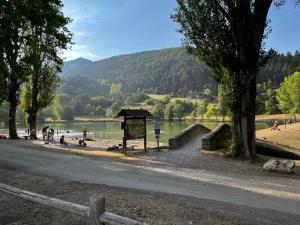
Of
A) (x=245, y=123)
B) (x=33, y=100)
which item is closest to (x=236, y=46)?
(x=245, y=123)

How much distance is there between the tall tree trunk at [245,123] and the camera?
61.6ft

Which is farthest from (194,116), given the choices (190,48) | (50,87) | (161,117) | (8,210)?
(8,210)

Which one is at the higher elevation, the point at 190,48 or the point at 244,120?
the point at 190,48

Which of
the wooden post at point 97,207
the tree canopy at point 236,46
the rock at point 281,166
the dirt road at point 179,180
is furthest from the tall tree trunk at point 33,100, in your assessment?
the wooden post at point 97,207

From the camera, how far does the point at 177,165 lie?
17.0m

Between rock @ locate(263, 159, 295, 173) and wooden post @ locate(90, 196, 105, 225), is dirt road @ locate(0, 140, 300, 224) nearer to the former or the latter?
rock @ locate(263, 159, 295, 173)

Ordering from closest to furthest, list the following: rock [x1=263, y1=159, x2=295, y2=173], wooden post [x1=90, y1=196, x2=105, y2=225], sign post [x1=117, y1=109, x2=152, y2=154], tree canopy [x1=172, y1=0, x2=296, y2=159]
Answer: wooden post [x1=90, y1=196, x2=105, y2=225], rock [x1=263, y1=159, x2=295, y2=173], tree canopy [x1=172, y1=0, x2=296, y2=159], sign post [x1=117, y1=109, x2=152, y2=154]

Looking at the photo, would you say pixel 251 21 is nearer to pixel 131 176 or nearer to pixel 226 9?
pixel 226 9

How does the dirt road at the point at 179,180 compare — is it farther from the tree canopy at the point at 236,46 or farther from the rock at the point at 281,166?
the tree canopy at the point at 236,46

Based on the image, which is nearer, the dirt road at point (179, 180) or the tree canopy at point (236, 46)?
the dirt road at point (179, 180)

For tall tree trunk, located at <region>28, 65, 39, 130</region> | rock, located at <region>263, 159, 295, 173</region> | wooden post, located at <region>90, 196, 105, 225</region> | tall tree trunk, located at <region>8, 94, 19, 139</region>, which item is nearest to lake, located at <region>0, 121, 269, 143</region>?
tall tree trunk, located at <region>28, 65, 39, 130</region>

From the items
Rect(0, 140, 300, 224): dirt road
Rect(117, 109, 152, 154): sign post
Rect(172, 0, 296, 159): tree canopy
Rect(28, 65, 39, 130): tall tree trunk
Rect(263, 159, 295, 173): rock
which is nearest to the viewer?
Rect(0, 140, 300, 224): dirt road

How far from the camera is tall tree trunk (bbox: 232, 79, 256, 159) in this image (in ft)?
61.6

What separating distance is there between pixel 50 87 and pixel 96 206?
109 ft
